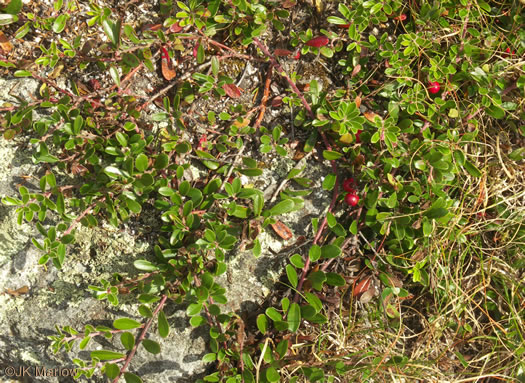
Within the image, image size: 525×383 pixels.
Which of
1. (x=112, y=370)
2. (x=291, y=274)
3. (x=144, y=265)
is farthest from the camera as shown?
(x=291, y=274)

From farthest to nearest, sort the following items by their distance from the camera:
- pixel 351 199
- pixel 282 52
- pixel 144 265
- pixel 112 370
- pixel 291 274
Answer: pixel 282 52 < pixel 351 199 < pixel 291 274 < pixel 144 265 < pixel 112 370

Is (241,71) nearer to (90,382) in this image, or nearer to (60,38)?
(60,38)

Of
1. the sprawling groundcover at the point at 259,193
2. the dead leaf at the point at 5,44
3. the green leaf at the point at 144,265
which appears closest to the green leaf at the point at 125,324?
the sprawling groundcover at the point at 259,193

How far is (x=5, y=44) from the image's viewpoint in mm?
2232

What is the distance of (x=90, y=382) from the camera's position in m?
Answer: 2.15

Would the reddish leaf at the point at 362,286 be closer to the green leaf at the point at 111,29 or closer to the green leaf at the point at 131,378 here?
the green leaf at the point at 131,378

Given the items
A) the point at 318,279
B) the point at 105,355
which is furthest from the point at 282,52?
the point at 105,355

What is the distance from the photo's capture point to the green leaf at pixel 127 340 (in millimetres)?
1989

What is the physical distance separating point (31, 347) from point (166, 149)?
3.90 ft

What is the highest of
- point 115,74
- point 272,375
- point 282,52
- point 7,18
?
point 7,18

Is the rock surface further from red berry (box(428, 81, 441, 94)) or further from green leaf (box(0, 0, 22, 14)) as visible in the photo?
red berry (box(428, 81, 441, 94))

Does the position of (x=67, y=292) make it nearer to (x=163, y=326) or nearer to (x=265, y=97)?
(x=163, y=326)

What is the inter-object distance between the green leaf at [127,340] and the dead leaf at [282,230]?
2.76ft

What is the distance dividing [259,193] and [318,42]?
910 mm
